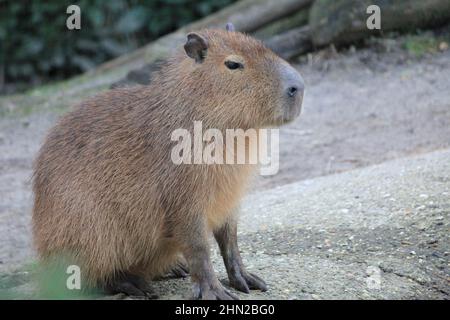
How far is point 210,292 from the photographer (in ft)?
11.6

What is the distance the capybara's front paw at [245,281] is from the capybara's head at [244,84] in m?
0.70

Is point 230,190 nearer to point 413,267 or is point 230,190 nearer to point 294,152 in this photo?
point 413,267

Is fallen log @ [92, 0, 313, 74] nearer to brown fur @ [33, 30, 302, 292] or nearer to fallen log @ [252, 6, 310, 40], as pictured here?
fallen log @ [252, 6, 310, 40]

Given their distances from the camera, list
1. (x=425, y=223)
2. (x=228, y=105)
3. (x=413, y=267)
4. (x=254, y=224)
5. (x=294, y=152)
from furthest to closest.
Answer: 1. (x=294, y=152)
2. (x=254, y=224)
3. (x=425, y=223)
4. (x=413, y=267)
5. (x=228, y=105)

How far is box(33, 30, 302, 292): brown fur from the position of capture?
3633mm

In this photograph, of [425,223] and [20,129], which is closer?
[425,223]

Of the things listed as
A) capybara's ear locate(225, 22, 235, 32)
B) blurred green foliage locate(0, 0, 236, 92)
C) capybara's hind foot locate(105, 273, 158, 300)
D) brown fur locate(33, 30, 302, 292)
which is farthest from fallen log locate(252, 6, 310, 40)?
capybara's hind foot locate(105, 273, 158, 300)

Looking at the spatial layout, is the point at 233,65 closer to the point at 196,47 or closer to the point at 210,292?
the point at 196,47

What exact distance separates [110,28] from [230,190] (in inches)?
351

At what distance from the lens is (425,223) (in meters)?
4.54

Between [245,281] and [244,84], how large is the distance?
36.3 inches

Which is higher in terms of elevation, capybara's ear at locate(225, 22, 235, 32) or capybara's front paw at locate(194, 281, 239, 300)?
capybara's ear at locate(225, 22, 235, 32)

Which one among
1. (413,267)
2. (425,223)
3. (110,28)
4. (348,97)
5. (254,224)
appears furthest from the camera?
(110,28)
